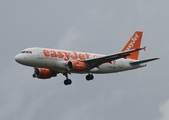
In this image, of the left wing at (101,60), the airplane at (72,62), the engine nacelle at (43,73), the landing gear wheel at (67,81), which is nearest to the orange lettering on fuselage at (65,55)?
the airplane at (72,62)

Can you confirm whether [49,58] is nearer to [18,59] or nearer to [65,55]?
[65,55]

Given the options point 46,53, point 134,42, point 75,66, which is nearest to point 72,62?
point 75,66

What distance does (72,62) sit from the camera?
87875 millimetres

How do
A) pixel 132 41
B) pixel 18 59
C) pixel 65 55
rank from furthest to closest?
pixel 132 41 → pixel 65 55 → pixel 18 59

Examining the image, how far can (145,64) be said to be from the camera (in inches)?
3834

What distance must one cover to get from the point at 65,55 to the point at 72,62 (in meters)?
2.28

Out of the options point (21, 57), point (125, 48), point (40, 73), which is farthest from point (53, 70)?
point (125, 48)

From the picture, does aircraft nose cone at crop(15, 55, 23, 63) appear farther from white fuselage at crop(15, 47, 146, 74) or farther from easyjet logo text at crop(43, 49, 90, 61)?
easyjet logo text at crop(43, 49, 90, 61)

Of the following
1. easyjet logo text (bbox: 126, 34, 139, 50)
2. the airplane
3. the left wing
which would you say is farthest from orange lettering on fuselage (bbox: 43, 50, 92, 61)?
easyjet logo text (bbox: 126, 34, 139, 50)

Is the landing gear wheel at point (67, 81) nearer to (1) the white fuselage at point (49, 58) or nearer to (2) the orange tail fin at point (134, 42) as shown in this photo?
(1) the white fuselage at point (49, 58)

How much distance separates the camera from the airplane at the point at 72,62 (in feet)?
285

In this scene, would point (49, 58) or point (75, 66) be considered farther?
point (75, 66)

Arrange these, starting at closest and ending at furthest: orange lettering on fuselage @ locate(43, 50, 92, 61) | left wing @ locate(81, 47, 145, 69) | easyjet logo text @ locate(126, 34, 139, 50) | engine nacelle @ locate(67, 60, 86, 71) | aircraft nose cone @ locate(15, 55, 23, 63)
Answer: aircraft nose cone @ locate(15, 55, 23, 63), engine nacelle @ locate(67, 60, 86, 71), orange lettering on fuselage @ locate(43, 50, 92, 61), left wing @ locate(81, 47, 145, 69), easyjet logo text @ locate(126, 34, 139, 50)

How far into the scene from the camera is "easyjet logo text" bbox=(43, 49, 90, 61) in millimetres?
87850
